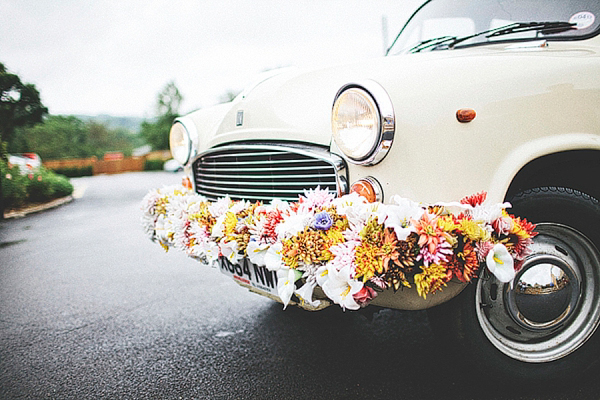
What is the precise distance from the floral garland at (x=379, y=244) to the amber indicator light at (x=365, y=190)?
7 centimetres

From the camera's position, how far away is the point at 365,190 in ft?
5.33

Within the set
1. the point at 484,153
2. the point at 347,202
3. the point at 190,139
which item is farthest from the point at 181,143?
the point at 484,153

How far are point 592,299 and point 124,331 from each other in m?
2.60

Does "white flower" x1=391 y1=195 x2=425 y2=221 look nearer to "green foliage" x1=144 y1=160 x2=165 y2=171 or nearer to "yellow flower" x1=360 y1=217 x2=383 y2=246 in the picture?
"yellow flower" x1=360 y1=217 x2=383 y2=246

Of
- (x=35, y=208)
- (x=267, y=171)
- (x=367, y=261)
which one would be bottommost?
(x=35, y=208)

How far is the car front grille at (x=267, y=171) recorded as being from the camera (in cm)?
176

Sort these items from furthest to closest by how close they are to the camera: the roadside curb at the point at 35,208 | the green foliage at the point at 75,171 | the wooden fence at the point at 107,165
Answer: the wooden fence at the point at 107,165 → the green foliage at the point at 75,171 → the roadside curb at the point at 35,208

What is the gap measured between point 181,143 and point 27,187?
28.1ft

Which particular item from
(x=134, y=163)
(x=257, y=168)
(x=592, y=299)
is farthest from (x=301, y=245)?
(x=134, y=163)

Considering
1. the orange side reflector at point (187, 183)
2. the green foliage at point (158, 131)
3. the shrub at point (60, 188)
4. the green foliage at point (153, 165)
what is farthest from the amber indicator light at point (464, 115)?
the green foliage at point (158, 131)

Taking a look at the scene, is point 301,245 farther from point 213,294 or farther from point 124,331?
point 213,294

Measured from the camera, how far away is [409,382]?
1.99 metres

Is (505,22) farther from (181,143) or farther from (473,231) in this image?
(181,143)

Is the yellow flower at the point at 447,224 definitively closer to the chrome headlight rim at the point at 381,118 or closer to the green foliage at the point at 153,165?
the chrome headlight rim at the point at 381,118
